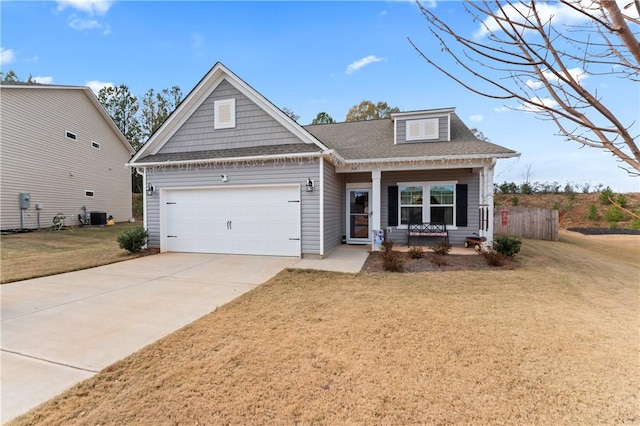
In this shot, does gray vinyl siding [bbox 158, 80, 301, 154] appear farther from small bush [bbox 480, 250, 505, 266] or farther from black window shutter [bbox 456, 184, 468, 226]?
small bush [bbox 480, 250, 505, 266]

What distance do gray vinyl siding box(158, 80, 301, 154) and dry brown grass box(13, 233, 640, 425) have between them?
221 inches

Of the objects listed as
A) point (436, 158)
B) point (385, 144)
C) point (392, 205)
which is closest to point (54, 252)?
point (392, 205)

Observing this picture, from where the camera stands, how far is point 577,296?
17.6 feet

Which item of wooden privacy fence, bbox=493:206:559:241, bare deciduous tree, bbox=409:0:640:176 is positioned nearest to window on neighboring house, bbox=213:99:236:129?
bare deciduous tree, bbox=409:0:640:176

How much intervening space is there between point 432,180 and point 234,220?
23.1 feet

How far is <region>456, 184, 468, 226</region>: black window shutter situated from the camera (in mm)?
10164

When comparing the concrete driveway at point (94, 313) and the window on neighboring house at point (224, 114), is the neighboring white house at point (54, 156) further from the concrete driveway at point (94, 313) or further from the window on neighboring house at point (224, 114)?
the window on neighboring house at point (224, 114)

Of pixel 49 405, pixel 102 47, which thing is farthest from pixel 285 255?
pixel 102 47

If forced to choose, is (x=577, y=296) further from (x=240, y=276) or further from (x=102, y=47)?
(x=102, y=47)

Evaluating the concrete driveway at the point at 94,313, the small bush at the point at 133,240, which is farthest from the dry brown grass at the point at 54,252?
the concrete driveway at the point at 94,313

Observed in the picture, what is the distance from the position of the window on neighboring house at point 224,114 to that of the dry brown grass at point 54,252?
5.05 metres

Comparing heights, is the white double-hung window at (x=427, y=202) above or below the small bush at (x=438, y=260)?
above

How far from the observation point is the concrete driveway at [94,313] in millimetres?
2879

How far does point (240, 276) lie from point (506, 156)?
8.04 meters
